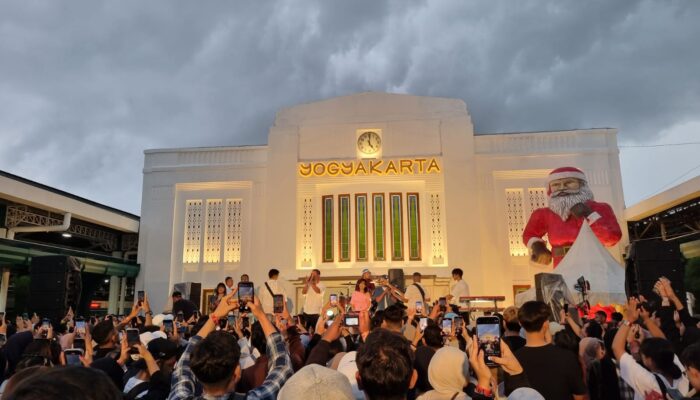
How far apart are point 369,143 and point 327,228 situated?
3.93 meters

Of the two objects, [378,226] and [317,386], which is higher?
[378,226]

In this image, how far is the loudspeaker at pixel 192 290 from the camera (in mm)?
17491

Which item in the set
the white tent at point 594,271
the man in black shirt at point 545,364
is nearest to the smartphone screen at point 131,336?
the man in black shirt at point 545,364

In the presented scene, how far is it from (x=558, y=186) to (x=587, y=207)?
1182mm

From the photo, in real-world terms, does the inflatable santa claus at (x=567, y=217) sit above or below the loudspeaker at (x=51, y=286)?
above

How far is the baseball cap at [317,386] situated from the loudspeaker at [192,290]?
15.7 metres

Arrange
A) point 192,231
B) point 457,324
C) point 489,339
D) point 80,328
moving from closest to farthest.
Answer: point 489,339 → point 457,324 → point 80,328 → point 192,231

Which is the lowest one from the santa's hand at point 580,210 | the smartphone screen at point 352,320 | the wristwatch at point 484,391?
the wristwatch at point 484,391

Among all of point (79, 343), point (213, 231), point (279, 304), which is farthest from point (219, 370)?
point (213, 231)

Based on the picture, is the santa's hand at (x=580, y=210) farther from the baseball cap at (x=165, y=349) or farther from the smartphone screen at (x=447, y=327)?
the baseball cap at (x=165, y=349)

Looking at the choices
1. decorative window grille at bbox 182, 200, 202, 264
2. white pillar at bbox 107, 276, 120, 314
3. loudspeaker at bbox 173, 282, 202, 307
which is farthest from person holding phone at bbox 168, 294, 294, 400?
white pillar at bbox 107, 276, 120, 314

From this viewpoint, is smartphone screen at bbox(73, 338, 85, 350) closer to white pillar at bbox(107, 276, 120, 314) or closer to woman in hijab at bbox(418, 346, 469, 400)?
woman in hijab at bbox(418, 346, 469, 400)

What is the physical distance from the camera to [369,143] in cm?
2092

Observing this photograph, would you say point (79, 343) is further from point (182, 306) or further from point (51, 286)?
point (51, 286)
